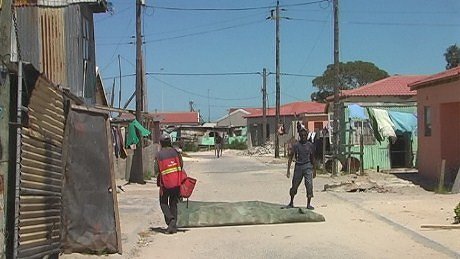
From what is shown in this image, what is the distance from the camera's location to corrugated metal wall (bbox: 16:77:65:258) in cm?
680

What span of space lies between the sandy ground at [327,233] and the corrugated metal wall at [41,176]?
1298 mm

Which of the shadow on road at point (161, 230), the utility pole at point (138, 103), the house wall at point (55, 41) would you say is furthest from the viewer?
the utility pole at point (138, 103)

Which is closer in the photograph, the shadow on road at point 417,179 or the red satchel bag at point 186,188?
the red satchel bag at point 186,188

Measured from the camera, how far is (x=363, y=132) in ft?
94.2

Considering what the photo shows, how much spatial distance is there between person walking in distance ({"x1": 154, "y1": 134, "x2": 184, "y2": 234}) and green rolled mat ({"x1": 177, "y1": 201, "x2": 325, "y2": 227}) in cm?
81

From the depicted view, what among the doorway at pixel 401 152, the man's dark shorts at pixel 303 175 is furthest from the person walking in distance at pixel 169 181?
the doorway at pixel 401 152

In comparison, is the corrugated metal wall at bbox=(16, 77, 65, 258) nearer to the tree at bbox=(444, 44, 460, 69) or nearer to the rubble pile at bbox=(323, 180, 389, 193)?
the rubble pile at bbox=(323, 180, 389, 193)

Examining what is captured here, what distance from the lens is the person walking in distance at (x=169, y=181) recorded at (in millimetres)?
11516

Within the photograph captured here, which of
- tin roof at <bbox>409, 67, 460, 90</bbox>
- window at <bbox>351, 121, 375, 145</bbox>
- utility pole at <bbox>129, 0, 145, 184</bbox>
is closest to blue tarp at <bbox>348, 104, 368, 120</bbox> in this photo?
window at <bbox>351, 121, 375, 145</bbox>

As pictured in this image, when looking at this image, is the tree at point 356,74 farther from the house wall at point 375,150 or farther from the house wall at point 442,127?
the house wall at point 442,127

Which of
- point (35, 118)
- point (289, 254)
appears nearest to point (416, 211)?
point (289, 254)

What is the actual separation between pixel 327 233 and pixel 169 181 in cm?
290

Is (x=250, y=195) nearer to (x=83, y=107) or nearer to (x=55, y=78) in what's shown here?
(x=55, y=78)

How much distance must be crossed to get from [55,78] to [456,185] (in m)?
10.9
